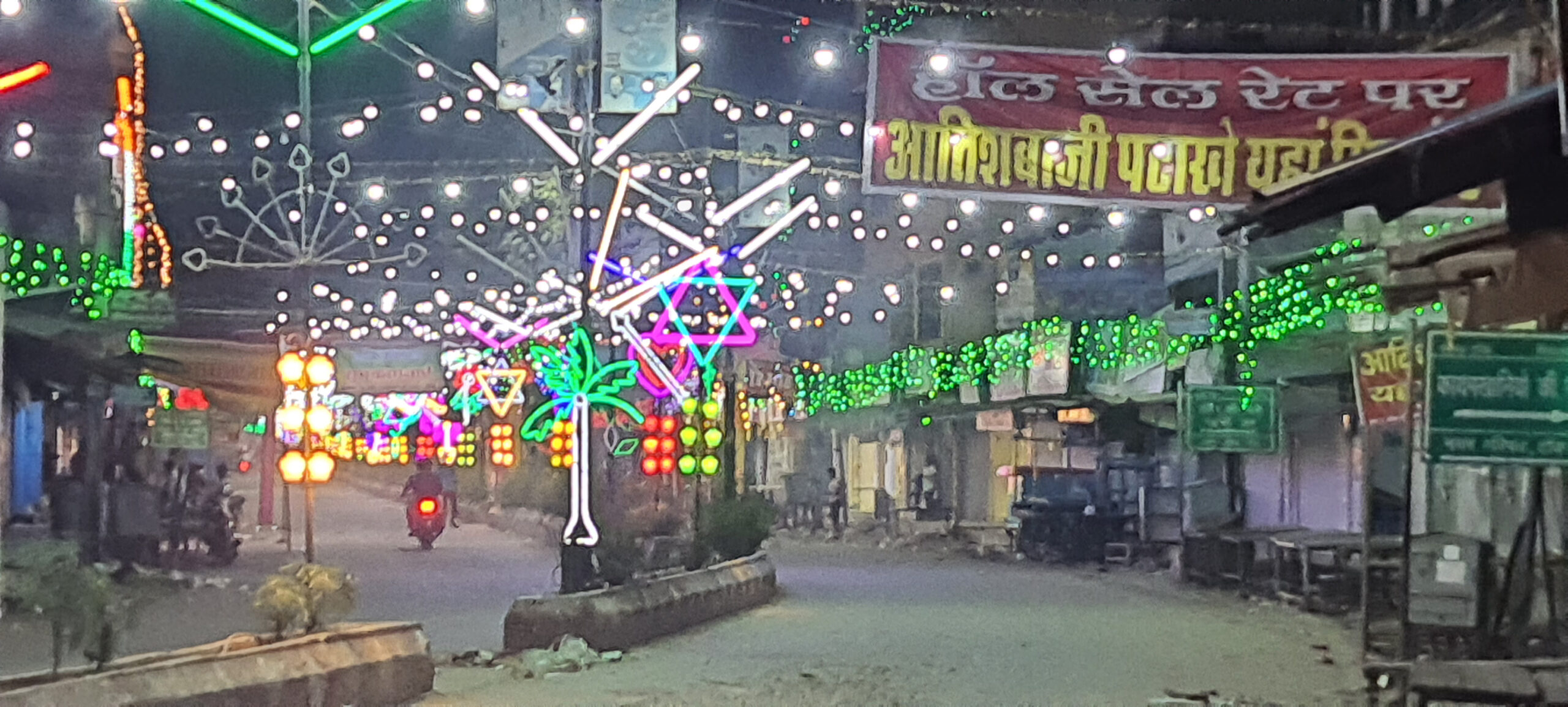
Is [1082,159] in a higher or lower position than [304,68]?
lower

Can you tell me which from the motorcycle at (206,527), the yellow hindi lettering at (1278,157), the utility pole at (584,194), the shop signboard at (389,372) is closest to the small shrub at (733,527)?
the utility pole at (584,194)

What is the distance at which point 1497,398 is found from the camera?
29.8 ft

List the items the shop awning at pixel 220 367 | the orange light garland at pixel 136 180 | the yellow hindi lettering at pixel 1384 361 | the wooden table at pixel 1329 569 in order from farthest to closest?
the shop awning at pixel 220 367, the wooden table at pixel 1329 569, the orange light garland at pixel 136 180, the yellow hindi lettering at pixel 1384 361

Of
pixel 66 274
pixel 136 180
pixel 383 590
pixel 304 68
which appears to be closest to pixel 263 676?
pixel 304 68

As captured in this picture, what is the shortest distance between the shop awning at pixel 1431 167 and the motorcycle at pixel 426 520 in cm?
2713

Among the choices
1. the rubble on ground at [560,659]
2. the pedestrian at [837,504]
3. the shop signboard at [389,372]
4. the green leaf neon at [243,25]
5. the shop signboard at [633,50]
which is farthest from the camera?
the pedestrian at [837,504]

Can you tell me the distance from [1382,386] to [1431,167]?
707 cm

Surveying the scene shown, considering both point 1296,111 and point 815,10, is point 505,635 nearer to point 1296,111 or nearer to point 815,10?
point 1296,111

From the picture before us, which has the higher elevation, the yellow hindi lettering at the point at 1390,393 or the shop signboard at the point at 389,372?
the shop signboard at the point at 389,372

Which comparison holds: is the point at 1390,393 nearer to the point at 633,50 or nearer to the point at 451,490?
the point at 633,50

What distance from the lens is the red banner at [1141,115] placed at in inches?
435

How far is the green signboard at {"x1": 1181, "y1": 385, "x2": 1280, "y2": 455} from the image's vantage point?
22.7m

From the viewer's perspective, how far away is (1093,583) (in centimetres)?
2695

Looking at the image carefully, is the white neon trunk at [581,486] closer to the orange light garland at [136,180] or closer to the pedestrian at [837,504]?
the orange light garland at [136,180]
